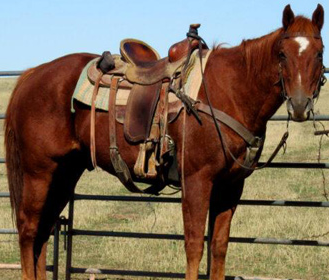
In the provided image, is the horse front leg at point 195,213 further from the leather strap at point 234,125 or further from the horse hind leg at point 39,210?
the horse hind leg at point 39,210

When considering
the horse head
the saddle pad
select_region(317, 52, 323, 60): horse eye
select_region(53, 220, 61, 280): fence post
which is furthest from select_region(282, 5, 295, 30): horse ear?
select_region(53, 220, 61, 280): fence post

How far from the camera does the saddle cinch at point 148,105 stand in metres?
5.10

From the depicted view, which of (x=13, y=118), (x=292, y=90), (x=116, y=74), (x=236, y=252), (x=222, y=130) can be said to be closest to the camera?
(x=292, y=90)

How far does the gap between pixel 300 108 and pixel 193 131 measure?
33.9 inches

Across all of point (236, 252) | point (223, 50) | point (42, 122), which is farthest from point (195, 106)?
point (236, 252)

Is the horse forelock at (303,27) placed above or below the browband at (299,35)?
above

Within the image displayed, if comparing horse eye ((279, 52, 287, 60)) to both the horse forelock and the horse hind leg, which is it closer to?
the horse forelock

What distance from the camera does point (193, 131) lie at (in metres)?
4.94

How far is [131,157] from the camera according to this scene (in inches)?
210

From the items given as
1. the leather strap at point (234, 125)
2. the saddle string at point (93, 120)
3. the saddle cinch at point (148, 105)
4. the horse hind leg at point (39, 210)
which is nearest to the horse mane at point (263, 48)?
the leather strap at point (234, 125)

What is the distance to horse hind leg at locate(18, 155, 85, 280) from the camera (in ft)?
18.9

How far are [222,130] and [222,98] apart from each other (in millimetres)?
253

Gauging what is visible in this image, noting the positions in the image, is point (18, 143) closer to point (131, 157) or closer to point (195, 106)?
point (131, 157)

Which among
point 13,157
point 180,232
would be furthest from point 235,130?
point 180,232
